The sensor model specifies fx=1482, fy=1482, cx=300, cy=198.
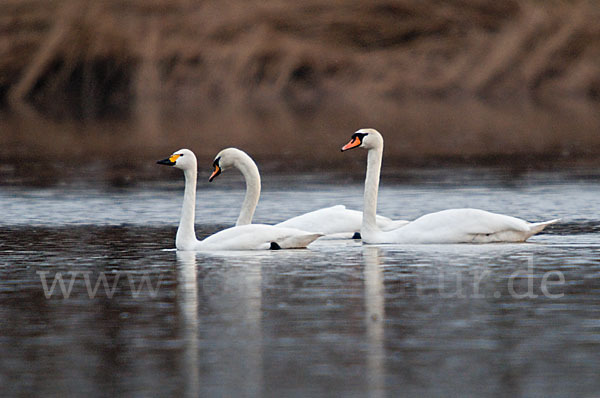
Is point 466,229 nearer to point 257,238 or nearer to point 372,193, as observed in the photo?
point 372,193

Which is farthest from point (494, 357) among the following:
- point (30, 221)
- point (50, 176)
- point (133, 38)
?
point (133, 38)

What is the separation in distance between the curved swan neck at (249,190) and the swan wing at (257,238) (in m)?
1.36

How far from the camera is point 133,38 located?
326ft

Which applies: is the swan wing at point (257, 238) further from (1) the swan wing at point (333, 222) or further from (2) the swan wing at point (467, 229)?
(1) the swan wing at point (333, 222)

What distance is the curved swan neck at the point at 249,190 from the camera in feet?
54.6

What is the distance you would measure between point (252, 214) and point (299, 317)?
5738 mm

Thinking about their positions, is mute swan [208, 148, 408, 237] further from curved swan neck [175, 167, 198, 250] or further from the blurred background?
the blurred background

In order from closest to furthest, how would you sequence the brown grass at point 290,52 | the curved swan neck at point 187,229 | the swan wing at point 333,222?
the curved swan neck at point 187,229 → the swan wing at point 333,222 → the brown grass at point 290,52

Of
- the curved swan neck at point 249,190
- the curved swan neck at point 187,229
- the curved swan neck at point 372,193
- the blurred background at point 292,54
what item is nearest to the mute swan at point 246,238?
the curved swan neck at point 187,229

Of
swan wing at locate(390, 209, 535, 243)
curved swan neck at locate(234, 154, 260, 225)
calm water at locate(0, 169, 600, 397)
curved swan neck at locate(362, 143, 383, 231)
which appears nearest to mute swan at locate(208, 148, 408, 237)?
curved swan neck at locate(234, 154, 260, 225)

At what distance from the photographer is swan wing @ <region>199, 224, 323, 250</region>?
15000mm

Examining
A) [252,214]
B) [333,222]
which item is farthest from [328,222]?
[252,214]

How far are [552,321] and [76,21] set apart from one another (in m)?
90.9

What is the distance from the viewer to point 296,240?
596 inches
